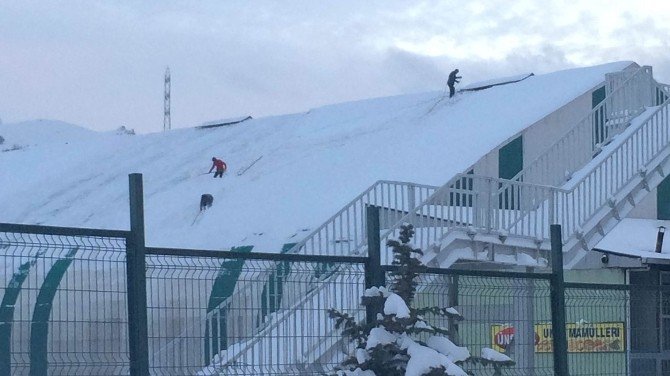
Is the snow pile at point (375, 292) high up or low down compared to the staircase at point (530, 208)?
down

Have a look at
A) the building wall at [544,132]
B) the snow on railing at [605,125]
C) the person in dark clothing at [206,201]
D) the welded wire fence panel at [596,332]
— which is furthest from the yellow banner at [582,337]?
the person in dark clothing at [206,201]

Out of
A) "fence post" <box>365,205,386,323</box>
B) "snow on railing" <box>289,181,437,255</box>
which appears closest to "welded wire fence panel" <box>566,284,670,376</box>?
"fence post" <box>365,205,386,323</box>

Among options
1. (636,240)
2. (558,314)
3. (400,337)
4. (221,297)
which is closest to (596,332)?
(558,314)

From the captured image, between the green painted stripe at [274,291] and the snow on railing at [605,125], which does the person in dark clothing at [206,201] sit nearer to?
the snow on railing at [605,125]

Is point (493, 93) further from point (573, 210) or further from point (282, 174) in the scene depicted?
point (573, 210)

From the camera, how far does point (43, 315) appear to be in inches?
258

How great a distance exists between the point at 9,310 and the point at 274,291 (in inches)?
75.3

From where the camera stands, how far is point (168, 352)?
7109 mm

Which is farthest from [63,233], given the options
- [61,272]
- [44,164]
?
[44,164]

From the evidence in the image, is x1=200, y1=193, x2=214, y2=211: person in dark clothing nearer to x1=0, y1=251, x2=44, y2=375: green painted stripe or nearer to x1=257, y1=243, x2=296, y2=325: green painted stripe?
x1=257, y1=243, x2=296, y2=325: green painted stripe

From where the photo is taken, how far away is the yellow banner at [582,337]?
999 centimetres

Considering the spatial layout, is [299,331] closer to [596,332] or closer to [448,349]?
Answer: [448,349]

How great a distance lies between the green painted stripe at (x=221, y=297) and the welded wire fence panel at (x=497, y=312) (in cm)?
174

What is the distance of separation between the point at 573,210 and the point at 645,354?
11.6 ft
